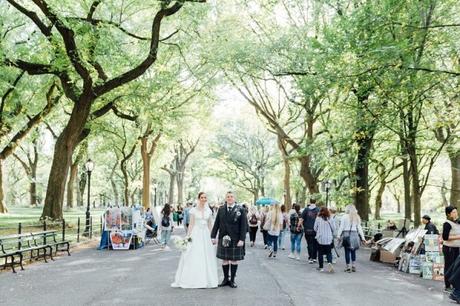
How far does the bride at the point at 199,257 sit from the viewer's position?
10509 mm

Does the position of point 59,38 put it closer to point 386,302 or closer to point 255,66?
point 255,66

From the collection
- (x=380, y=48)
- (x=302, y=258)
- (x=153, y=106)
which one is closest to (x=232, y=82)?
(x=153, y=106)

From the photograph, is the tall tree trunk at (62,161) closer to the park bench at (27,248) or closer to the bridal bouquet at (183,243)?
the park bench at (27,248)

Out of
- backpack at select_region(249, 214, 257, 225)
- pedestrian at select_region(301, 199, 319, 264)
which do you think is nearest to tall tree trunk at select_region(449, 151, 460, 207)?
backpack at select_region(249, 214, 257, 225)

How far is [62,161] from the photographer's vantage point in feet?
85.4

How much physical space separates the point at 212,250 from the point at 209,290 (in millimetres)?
925

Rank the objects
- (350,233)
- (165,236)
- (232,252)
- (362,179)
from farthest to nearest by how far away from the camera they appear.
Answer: (362,179) → (165,236) → (350,233) → (232,252)

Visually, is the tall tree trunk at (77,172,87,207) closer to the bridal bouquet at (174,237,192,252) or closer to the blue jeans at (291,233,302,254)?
the blue jeans at (291,233,302,254)

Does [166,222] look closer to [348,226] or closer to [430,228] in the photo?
[348,226]

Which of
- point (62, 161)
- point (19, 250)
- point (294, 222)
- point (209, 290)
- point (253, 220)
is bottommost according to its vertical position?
point (209, 290)

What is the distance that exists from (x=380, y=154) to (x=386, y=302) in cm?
2878

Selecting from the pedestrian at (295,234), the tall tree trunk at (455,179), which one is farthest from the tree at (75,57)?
the tall tree trunk at (455,179)

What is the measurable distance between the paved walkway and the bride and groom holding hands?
1.08 feet

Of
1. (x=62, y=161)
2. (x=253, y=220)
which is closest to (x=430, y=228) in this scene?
(x=253, y=220)
